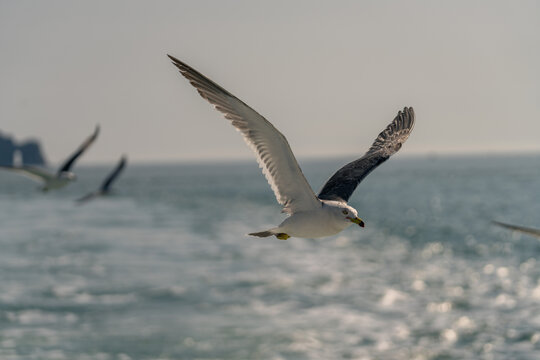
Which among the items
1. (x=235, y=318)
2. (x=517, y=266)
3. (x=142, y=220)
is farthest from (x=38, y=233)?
(x=517, y=266)

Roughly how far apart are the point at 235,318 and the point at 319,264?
1003 inches

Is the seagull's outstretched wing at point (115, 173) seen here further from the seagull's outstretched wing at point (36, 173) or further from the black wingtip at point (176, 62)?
the black wingtip at point (176, 62)

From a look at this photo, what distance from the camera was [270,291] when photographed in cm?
8175

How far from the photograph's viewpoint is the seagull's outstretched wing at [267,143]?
8938mm

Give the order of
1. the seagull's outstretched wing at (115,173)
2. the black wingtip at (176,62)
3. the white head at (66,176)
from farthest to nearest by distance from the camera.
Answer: the seagull's outstretched wing at (115,173)
the white head at (66,176)
the black wingtip at (176,62)

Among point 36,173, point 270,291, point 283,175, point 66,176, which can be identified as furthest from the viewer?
point 270,291

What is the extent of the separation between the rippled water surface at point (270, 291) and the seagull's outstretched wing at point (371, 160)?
46443 millimetres

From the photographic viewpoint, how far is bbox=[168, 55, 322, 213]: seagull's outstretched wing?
8.94 m

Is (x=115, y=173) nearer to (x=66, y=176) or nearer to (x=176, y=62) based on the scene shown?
(x=66, y=176)

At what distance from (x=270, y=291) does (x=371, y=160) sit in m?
69.5

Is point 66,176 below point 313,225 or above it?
below

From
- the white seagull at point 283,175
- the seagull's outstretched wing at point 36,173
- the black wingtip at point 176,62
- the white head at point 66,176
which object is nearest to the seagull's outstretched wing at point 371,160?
the white seagull at point 283,175

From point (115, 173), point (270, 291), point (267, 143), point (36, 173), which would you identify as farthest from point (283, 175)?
point (270, 291)

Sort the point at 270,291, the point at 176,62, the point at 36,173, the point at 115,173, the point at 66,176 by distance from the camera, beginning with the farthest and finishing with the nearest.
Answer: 1. the point at 270,291
2. the point at 115,173
3. the point at 66,176
4. the point at 36,173
5. the point at 176,62
